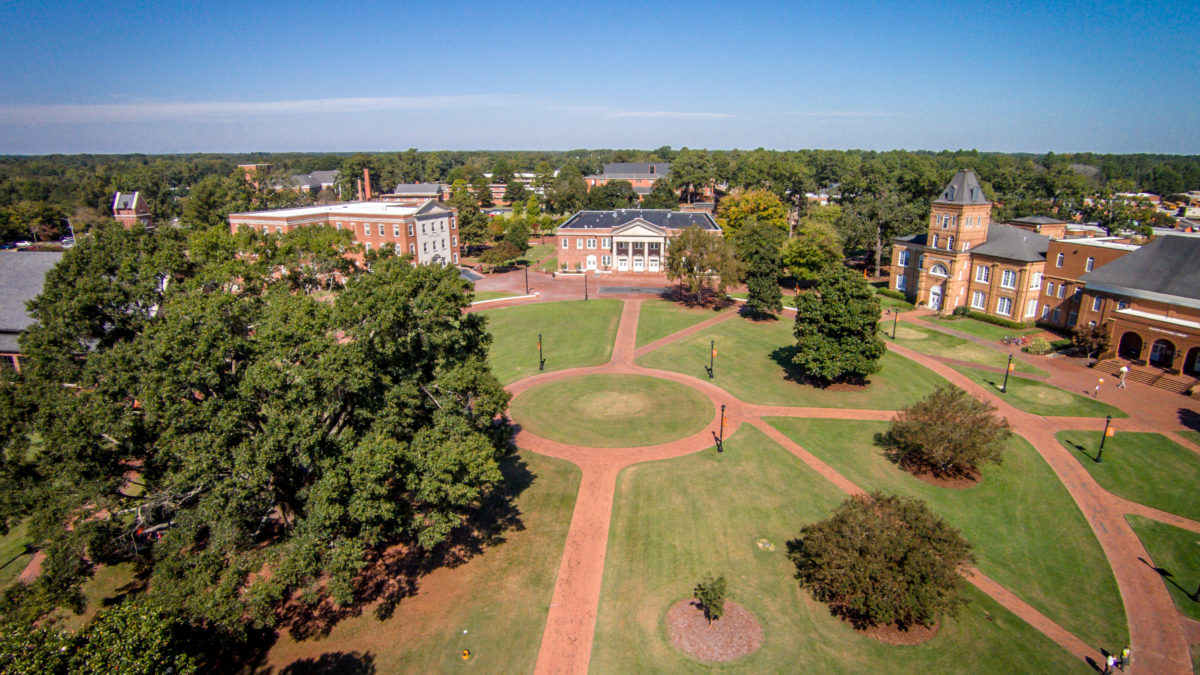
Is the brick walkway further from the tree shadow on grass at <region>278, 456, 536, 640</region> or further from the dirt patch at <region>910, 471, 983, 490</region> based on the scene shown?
the dirt patch at <region>910, 471, 983, 490</region>

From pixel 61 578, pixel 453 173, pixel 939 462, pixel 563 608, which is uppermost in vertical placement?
pixel 453 173

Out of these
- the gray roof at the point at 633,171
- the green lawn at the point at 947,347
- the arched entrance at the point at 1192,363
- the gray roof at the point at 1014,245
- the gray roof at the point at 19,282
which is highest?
the gray roof at the point at 633,171

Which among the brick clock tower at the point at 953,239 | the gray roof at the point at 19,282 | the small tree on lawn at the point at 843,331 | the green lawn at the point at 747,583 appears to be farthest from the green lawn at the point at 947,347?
the gray roof at the point at 19,282

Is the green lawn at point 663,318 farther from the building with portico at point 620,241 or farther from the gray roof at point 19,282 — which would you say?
the gray roof at point 19,282

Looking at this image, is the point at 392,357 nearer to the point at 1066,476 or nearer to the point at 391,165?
the point at 1066,476

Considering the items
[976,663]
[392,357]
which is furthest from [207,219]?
[976,663]

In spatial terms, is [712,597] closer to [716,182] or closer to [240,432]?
[240,432]

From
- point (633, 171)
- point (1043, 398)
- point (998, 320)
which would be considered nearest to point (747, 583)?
point (1043, 398)
